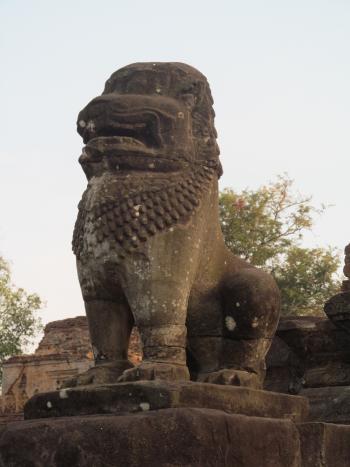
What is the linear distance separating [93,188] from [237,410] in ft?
4.27

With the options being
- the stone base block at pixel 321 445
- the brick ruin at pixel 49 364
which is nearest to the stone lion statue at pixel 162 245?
the stone base block at pixel 321 445

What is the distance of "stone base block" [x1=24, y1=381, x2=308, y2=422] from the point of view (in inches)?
132

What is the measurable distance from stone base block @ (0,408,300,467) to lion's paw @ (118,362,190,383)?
0.33m

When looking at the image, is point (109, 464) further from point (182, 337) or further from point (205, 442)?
point (182, 337)

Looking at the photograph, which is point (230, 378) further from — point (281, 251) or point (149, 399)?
point (281, 251)

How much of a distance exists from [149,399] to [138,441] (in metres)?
0.27

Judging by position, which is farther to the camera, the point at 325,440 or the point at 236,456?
the point at 325,440

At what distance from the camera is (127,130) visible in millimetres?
4027

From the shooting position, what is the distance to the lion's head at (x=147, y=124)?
3990 millimetres

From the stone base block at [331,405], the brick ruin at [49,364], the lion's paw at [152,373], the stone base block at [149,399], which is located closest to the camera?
the stone base block at [149,399]

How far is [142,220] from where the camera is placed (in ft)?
12.7

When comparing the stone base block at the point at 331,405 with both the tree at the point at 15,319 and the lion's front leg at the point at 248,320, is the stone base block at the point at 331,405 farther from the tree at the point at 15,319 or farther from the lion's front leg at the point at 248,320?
the tree at the point at 15,319

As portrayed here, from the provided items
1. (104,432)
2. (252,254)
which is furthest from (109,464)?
(252,254)

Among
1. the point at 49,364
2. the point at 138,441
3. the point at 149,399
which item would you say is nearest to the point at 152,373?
the point at 149,399
